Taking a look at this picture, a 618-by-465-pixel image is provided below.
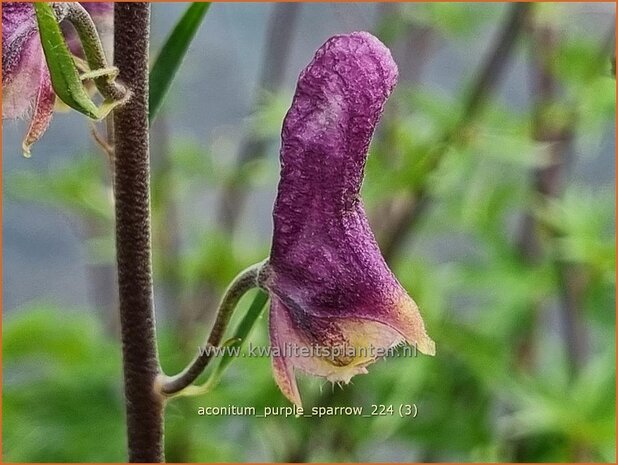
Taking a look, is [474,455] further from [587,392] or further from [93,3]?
[93,3]

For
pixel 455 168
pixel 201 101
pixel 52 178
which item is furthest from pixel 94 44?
pixel 201 101

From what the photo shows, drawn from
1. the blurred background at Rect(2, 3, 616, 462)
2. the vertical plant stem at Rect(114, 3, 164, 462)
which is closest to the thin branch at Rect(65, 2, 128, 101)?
the vertical plant stem at Rect(114, 3, 164, 462)

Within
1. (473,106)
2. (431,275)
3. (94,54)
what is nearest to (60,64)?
(94,54)

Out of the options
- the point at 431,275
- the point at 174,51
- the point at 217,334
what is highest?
the point at 174,51

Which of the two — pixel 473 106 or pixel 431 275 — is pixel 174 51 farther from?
pixel 431 275

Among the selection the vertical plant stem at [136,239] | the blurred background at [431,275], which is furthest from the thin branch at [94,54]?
the blurred background at [431,275]

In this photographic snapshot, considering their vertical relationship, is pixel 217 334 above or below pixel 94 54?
below

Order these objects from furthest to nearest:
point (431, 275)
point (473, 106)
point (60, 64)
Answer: point (431, 275) → point (473, 106) → point (60, 64)
